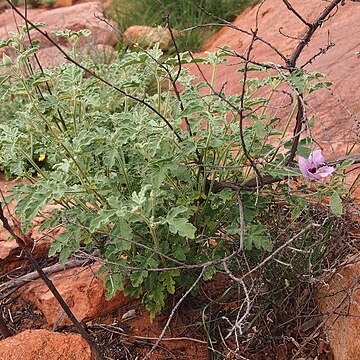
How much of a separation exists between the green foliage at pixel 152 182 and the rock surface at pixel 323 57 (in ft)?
0.70

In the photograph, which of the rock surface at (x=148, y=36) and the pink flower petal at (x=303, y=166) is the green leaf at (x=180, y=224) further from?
the rock surface at (x=148, y=36)

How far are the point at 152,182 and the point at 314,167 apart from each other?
47cm

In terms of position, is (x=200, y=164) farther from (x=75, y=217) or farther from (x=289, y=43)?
(x=289, y=43)

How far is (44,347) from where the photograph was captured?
84.1 inches

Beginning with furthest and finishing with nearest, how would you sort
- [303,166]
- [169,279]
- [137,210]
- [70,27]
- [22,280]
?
[70,27] < [22,280] < [169,279] < [303,166] < [137,210]

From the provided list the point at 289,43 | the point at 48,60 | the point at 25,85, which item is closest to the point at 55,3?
the point at 48,60

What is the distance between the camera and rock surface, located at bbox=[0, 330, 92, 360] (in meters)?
2.12

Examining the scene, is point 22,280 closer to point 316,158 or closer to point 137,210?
point 137,210

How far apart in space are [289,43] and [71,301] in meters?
2.91

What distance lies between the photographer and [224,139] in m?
2.16

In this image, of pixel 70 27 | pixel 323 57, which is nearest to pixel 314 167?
pixel 323 57

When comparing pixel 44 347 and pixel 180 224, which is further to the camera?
pixel 44 347

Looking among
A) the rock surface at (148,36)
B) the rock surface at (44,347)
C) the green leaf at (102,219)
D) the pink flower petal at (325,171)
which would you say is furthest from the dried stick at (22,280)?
the rock surface at (148,36)

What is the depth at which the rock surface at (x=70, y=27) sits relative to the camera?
541 cm
